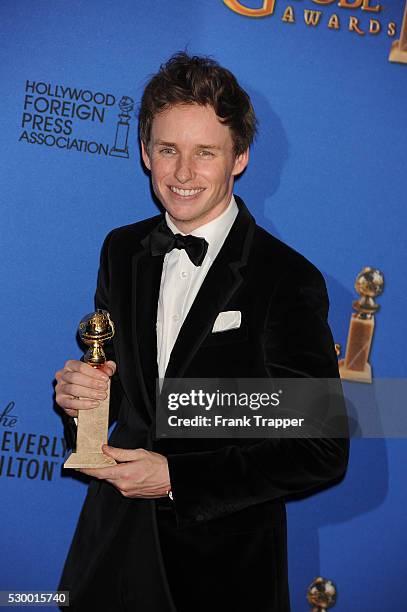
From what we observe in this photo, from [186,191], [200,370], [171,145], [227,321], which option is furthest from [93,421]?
[171,145]

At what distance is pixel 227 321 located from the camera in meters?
2.51

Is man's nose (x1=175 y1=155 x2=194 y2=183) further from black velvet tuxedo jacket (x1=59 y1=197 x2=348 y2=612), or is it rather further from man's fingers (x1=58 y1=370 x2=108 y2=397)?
man's fingers (x1=58 y1=370 x2=108 y2=397)

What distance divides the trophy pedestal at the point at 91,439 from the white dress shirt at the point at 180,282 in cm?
24

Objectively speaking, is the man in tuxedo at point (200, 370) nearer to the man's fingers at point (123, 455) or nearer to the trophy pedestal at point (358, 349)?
the man's fingers at point (123, 455)

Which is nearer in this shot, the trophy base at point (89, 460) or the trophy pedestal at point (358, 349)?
the trophy base at point (89, 460)

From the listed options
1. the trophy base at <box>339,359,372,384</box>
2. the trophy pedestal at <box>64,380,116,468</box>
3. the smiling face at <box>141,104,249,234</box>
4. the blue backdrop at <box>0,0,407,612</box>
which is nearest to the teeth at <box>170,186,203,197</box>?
the smiling face at <box>141,104,249,234</box>

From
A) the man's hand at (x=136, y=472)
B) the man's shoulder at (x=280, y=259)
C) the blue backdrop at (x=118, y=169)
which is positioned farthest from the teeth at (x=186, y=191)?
the man's hand at (x=136, y=472)

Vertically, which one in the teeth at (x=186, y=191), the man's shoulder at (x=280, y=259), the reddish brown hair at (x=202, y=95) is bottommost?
the man's shoulder at (x=280, y=259)

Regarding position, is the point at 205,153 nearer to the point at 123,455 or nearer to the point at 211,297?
the point at 211,297

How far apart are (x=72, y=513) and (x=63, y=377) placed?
965 mm

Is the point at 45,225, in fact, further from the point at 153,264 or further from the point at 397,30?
the point at 397,30

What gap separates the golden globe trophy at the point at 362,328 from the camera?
124 inches

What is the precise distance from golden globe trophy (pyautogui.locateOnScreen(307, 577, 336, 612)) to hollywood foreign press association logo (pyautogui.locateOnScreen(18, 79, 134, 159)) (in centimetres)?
187

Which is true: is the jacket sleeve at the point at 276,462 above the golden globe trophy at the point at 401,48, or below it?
below
